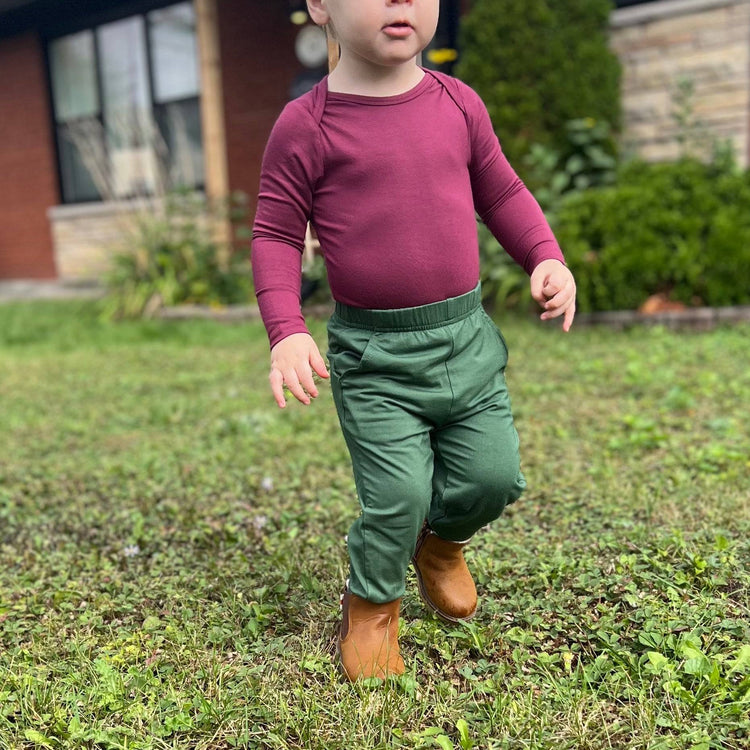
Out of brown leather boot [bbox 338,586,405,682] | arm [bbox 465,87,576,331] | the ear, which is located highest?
the ear

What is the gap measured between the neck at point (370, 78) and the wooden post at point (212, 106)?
7.32m

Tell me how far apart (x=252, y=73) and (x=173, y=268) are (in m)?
2.77

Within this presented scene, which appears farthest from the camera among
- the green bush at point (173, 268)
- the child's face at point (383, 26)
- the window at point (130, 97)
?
the window at point (130, 97)

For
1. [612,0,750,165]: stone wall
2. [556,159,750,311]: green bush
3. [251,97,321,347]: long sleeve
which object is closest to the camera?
[251,97,321,347]: long sleeve

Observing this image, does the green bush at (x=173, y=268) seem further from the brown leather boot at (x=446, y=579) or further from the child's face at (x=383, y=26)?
the child's face at (x=383, y=26)

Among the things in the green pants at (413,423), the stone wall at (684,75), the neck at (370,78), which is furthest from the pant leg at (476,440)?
the stone wall at (684,75)

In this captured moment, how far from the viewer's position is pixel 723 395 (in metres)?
4.11

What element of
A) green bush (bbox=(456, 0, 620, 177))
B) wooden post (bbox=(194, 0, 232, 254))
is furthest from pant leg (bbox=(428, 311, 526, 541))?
wooden post (bbox=(194, 0, 232, 254))

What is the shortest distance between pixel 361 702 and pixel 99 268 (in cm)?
1061

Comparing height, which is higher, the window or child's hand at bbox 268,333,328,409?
the window

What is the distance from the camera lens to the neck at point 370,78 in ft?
5.82

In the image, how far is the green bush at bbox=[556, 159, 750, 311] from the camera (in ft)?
18.9

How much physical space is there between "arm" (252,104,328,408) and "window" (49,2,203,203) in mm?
7632

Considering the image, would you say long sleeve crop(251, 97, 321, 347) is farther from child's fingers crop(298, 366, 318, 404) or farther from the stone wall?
the stone wall
